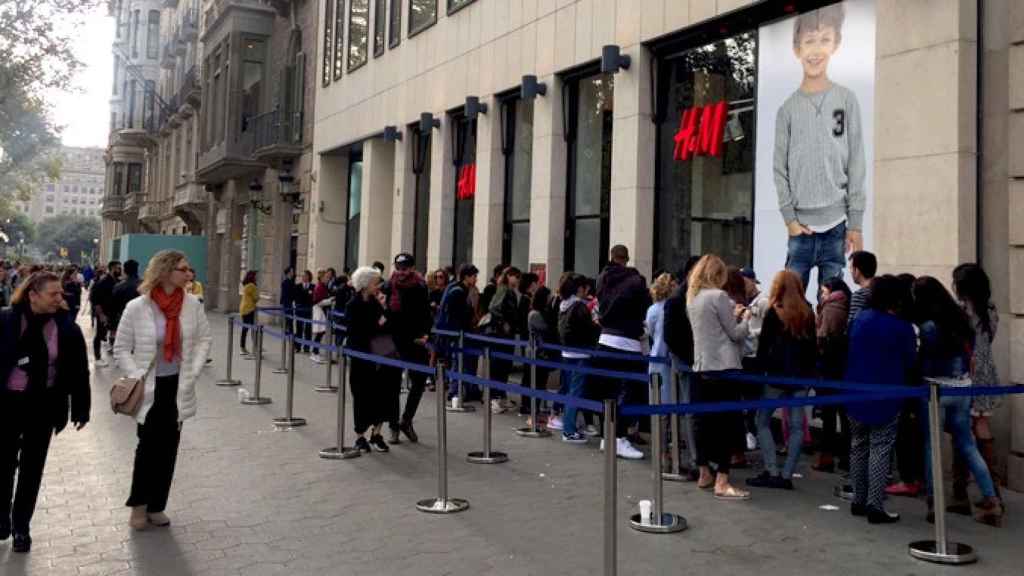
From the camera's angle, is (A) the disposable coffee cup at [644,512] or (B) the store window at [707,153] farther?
(B) the store window at [707,153]

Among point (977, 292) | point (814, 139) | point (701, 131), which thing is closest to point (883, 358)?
point (977, 292)

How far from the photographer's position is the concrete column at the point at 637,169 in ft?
39.6

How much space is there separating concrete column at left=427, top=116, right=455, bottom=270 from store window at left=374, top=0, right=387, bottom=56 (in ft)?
14.7

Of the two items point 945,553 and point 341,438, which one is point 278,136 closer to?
point 341,438

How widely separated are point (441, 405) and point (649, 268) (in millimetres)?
6549

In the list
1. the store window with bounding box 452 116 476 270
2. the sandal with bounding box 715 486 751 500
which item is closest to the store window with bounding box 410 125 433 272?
the store window with bounding box 452 116 476 270

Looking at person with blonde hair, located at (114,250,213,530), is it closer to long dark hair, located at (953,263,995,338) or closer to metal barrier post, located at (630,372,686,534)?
metal barrier post, located at (630,372,686,534)

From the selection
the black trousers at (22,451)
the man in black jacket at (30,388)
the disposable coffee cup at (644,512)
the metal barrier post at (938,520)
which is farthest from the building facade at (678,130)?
the black trousers at (22,451)

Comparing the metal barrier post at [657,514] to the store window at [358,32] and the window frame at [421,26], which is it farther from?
the store window at [358,32]

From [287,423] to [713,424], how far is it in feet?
16.8

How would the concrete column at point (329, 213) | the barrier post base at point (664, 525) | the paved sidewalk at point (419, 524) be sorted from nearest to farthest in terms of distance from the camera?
the paved sidewalk at point (419, 524)
the barrier post base at point (664, 525)
the concrete column at point (329, 213)

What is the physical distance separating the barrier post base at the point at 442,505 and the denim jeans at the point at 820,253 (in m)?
4.75

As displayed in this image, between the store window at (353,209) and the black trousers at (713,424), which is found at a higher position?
the store window at (353,209)

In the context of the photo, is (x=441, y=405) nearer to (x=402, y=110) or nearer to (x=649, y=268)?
(x=649, y=268)
